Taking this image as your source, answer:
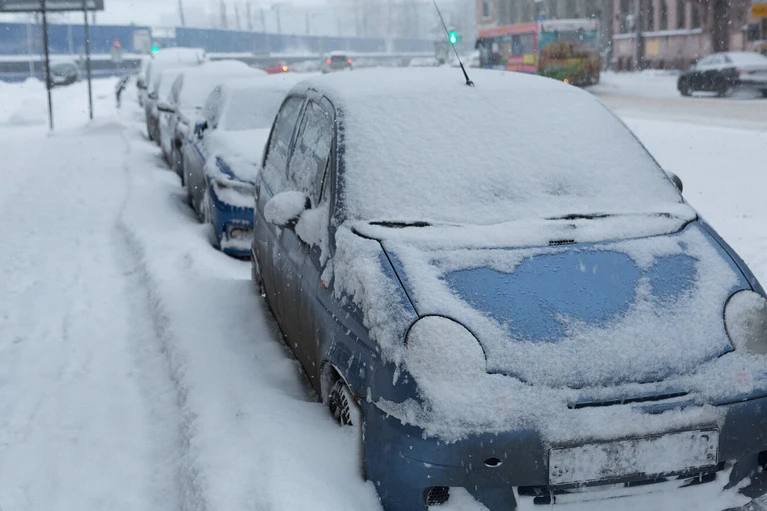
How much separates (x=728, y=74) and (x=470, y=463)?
28072 millimetres

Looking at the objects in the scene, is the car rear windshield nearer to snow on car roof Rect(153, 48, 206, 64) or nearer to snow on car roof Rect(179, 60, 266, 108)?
snow on car roof Rect(179, 60, 266, 108)

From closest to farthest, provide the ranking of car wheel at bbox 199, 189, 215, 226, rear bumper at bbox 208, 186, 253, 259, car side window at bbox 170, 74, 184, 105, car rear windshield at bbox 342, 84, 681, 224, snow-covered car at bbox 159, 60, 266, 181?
car rear windshield at bbox 342, 84, 681, 224 < rear bumper at bbox 208, 186, 253, 259 < car wheel at bbox 199, 189, 215, 226 < snow-covered car at bbox 159, 60, 266, 181 < car side window at bbox 170, 74, 184, 105

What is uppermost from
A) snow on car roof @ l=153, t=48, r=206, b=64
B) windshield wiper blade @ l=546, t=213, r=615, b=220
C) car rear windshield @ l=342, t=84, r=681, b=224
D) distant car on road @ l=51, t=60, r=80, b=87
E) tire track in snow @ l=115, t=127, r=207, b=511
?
distant car on road @ l=51, t=60, r=80, b=87

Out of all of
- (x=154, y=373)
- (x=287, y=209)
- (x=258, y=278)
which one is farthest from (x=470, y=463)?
(x=258, y=278)

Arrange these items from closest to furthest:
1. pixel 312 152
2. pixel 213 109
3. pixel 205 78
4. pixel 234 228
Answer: pixel 312 152, pixel 234 228, pixel 213 109, pixel 205 78

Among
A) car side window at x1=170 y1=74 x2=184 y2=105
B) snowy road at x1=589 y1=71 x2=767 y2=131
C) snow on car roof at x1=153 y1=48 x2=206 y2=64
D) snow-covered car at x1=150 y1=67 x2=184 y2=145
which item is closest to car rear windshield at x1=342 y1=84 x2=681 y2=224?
car side window at x1=170 y1=74 x2=184 y2=105

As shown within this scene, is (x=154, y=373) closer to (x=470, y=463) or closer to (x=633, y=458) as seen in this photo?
(x=470, y=463)

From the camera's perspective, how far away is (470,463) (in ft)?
10.1

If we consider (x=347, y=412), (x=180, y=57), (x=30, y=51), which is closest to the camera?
(x=347, y=412)

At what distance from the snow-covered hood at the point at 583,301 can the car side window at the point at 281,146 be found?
176 centimetres

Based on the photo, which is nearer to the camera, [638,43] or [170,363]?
[170,363]

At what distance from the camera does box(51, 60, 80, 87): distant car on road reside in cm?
5353

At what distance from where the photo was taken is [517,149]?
4.30 m

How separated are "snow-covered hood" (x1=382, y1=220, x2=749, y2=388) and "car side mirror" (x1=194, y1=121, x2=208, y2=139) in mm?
6693
